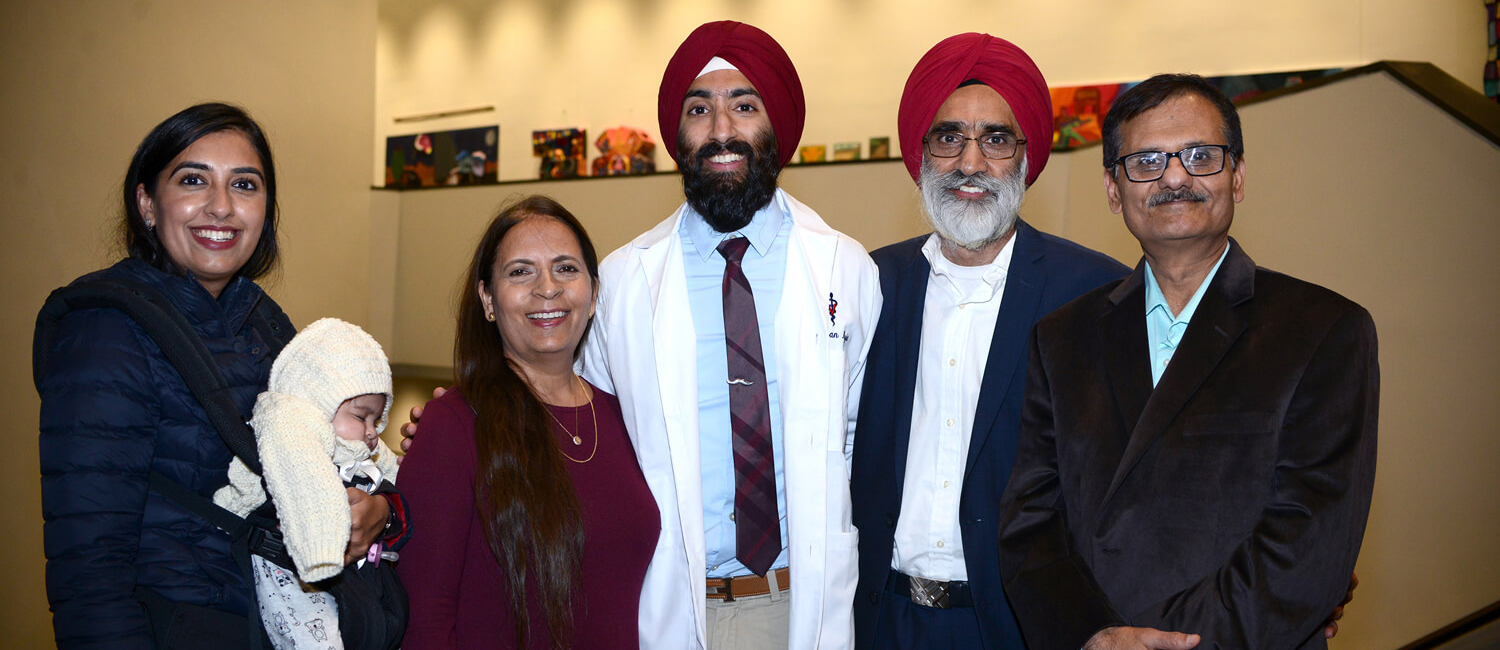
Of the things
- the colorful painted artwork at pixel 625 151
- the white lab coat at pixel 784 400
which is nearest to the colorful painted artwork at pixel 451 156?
the colorful painted artwork at pixel 625 151

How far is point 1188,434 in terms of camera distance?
156cm

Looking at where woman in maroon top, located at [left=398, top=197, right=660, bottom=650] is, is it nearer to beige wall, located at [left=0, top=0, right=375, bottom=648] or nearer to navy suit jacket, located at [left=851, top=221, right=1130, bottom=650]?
navy suit jacket, located at [left=851, top=221, right=1130, bottom=650]

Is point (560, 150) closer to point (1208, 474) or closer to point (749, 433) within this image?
point (749, 433)

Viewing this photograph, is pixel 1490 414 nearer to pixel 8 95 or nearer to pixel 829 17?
pixel 8 95

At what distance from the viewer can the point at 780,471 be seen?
2.24 m

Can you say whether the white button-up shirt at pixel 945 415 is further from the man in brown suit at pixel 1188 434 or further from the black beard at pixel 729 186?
the black beard at pixel 729 186

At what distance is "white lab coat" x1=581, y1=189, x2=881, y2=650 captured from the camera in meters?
2.09

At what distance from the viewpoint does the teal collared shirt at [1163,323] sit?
5.56ft

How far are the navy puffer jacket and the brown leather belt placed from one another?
0.98m

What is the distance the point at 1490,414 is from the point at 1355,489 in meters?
2.41

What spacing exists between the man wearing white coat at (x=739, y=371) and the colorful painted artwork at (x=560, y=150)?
8.28 metres

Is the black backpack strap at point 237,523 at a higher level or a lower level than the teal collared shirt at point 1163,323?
lower

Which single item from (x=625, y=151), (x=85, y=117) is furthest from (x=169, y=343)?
(x=625, y=151)

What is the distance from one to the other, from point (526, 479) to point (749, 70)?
1.21 meters
